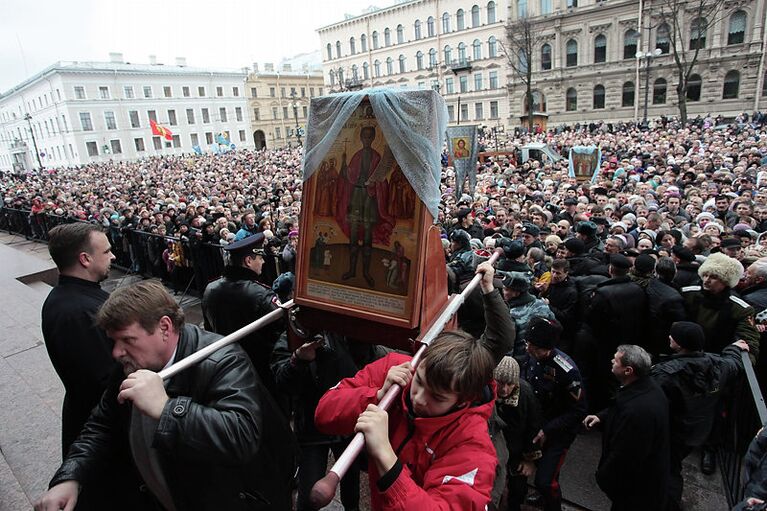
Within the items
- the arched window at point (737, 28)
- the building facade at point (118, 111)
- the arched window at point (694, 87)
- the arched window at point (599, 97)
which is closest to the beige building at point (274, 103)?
the building facade at point (118, 111)

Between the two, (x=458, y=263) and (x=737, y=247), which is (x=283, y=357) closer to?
(x=458, y=263)

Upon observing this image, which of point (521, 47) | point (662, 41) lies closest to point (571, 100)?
point (521, 47)

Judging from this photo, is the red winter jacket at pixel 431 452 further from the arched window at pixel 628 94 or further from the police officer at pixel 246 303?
the arched window at pixel 628 94

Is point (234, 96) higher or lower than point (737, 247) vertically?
higher

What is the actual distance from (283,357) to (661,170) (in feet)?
54.0

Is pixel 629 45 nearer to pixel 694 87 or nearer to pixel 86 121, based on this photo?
pixel 694 87


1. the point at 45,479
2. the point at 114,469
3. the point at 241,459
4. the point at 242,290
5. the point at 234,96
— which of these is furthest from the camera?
the point at 234,96

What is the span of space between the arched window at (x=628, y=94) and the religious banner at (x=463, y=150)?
4244cm

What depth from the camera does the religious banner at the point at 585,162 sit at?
1370 centimetres

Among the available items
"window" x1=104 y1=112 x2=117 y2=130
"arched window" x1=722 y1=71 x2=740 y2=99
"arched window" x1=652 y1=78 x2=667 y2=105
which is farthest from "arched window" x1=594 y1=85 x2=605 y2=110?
"window" x1=104 y1=112 x2=117 y2=130

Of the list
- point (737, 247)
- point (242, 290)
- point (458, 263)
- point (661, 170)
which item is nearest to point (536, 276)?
point (458, 263)

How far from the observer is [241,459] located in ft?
5.80

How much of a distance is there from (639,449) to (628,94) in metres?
53.5

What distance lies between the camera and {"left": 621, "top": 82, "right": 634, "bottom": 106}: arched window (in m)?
46.4
